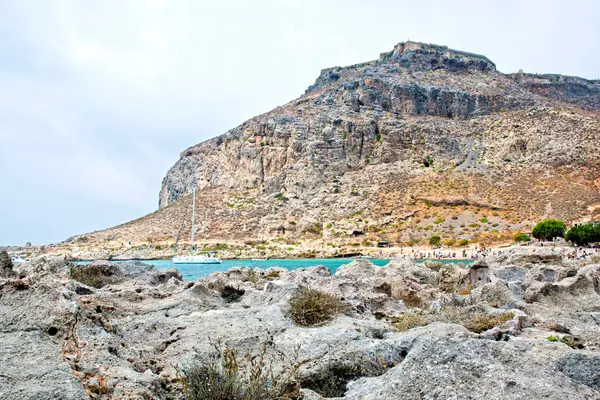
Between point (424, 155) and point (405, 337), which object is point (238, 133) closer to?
point (424, 155)

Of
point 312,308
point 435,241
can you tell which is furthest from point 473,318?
point 435,241

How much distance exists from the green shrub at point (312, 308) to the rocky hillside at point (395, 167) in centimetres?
5654

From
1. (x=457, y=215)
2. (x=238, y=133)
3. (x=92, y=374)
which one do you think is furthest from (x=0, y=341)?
→ (x=238, y=133)

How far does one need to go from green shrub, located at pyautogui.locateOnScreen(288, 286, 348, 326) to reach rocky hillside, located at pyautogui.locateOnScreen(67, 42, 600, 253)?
56537 mm

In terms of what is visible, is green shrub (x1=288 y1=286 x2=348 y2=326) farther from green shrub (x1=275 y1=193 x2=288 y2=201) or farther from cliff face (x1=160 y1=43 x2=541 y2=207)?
cliff face (x1=160 y1=43 x2=541 y2=207)

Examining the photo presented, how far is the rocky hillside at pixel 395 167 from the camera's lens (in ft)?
227

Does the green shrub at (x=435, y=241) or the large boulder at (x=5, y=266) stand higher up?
the large boulder at (x=5, y=266)

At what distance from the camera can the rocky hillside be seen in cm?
6931

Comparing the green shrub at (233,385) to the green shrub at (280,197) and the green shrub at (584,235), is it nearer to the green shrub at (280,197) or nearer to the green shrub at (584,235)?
the green shrub at (584,235)

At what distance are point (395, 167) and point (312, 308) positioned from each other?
8088cm

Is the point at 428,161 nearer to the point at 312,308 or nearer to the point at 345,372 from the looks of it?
the point at 312,308

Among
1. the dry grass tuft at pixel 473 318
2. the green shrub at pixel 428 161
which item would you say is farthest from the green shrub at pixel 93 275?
the green shrub at pixel 428 161

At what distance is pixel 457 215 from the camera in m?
68.4

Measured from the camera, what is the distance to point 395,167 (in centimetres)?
8500
